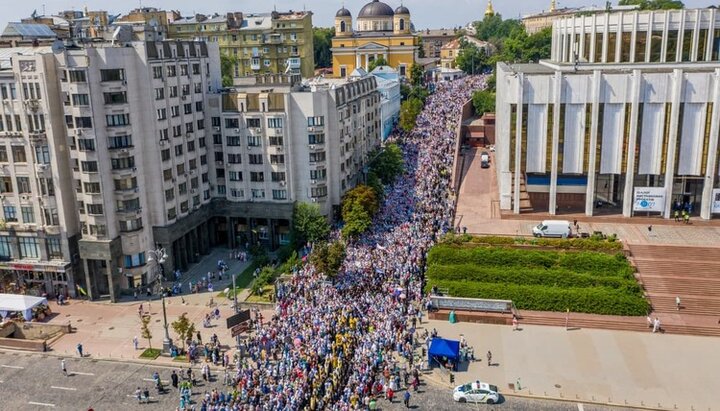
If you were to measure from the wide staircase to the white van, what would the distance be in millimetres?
6032

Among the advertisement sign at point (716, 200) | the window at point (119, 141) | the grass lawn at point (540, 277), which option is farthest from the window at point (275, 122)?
the advertisement sign at point (716, 200)

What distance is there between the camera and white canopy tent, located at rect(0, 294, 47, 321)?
5359cm

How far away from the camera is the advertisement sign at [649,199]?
64938 millimetres

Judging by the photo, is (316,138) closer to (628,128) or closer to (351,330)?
(351,330)

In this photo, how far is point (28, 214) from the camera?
5897cm

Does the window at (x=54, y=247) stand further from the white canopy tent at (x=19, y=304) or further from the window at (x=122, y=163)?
the window at (x=122, y=163)

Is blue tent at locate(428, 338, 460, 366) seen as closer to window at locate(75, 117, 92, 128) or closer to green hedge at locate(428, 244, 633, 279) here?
green hedge at locate(428, 244, 633, 279)

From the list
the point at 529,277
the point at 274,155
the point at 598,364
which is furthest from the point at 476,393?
the point at 274,155

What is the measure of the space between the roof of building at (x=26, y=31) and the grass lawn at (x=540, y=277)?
53308 millimetres

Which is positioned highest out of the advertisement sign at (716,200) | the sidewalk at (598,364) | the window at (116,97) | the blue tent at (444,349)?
the window at (116,97)

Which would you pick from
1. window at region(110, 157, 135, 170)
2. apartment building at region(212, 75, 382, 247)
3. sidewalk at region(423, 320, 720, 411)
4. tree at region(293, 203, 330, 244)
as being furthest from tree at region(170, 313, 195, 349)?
apartment building at region(212, 75, 382, 247)

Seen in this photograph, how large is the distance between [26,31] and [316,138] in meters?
38.3

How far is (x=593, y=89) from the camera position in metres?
63.9

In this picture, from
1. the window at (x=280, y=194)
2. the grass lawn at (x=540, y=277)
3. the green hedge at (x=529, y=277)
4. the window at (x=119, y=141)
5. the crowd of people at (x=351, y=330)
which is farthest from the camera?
the window at (x=280, y=194)
